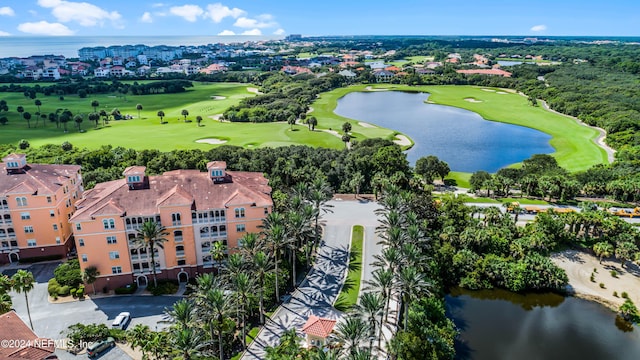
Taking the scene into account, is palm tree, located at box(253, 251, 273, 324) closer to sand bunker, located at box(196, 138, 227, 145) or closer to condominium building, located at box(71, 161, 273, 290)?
condominium building, located at box(71, 161, 273, 290)

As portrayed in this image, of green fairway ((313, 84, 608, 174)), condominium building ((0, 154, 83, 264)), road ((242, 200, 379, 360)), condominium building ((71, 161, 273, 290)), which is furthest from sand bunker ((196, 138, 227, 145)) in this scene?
condominium building ((71, 161, 273, 290))

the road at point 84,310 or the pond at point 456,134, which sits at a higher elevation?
the pond at point 456,134

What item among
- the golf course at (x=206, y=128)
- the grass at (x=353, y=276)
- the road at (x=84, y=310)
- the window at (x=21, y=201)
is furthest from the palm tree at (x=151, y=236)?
the golf course at (x=206, y=128)

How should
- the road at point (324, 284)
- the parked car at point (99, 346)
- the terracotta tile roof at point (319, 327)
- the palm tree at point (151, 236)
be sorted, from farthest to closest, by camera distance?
the palm tree at point (151, 236), the road at point (324, 284), the parked car at point (99, 346), the terracotta tile roof at point (319, 327)

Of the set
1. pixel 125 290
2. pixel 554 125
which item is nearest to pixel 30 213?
pixel 125 290

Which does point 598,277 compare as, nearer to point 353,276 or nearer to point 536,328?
point 536,328

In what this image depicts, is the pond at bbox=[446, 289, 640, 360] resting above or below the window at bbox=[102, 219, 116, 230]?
below

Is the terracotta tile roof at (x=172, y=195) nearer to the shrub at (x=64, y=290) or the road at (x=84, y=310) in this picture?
the shrub at (x=64, y=290)

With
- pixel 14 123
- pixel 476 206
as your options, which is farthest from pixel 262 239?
pixel 14 123
